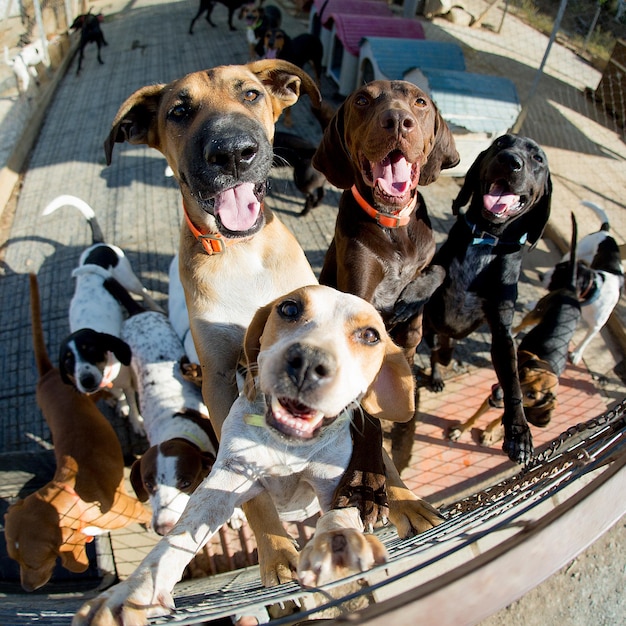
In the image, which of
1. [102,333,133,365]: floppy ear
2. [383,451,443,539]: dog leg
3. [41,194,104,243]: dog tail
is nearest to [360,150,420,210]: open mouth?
[383,451,443,539]: dog leg

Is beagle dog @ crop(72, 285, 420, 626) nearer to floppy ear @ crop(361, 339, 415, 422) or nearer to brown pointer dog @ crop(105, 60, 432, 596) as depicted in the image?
floppy ear @ crop(361, 339, 415, 422)

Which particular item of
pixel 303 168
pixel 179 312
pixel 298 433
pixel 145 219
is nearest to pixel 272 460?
pixel 298 433

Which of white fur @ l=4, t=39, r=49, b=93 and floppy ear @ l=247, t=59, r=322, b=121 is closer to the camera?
floppy ear @ l=247, t=59, r=322, b=121

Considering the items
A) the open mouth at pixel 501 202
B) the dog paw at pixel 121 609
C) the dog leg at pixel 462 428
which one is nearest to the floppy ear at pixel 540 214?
the open mouth at pixel 501 202

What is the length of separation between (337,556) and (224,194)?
1785 millimetres

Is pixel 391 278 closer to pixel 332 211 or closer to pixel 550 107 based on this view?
pixel 332 211

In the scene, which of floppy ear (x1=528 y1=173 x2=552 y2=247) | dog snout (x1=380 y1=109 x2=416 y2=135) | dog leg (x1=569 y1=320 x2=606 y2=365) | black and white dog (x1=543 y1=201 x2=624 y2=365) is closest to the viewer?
dog snout (x1=380 y1=109 x2=416 y2=135)

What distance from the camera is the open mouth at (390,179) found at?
2680 millimetres

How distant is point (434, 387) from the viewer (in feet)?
13.6

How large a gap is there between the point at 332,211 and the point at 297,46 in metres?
3.85

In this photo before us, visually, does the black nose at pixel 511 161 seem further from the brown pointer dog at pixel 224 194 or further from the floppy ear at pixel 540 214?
the brown pointer dog at pixel 224 194

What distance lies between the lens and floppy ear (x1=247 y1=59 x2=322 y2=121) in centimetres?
284

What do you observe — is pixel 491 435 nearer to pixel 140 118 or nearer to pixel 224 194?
pixel 224 194

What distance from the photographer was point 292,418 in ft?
6.18
